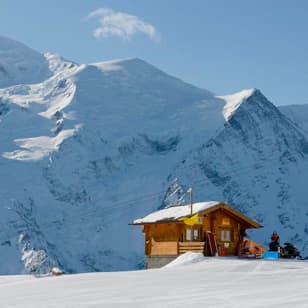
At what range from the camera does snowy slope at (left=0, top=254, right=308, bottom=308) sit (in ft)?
55.1

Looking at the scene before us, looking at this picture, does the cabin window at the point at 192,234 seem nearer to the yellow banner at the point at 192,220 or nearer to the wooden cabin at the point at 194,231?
the wooden cabin at the point at 194,231

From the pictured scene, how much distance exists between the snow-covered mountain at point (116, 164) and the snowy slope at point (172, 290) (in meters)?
116

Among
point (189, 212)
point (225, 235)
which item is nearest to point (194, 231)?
point (189, 212)

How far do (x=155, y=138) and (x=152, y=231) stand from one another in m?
129

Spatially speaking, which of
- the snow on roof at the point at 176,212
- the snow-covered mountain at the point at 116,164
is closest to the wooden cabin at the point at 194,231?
the snow on roof at the point at 176,212

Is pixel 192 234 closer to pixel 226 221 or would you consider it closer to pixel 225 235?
pixel 225 235

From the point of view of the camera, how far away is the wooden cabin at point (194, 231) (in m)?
42.4

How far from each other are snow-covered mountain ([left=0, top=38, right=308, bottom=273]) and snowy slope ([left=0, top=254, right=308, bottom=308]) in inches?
4568

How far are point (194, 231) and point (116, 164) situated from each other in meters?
132

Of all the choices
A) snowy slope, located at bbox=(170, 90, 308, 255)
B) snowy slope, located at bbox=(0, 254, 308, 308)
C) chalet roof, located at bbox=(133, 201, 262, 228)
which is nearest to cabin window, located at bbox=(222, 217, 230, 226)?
chalet roof, located at bbox=(133, 201, 262, 228)

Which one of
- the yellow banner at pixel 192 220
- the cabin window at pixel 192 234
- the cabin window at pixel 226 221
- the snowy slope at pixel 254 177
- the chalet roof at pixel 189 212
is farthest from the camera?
the snowy slope at pixel 254 177

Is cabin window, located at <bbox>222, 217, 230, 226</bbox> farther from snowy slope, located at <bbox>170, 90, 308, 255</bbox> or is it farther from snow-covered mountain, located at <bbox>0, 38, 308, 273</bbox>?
snowy slope, located at <bbox>170, 90, 308, 255</bbox>

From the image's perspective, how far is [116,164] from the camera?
175 metres

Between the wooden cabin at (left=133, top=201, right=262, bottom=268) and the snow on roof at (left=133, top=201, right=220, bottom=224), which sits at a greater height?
the snow on roof at (left=133, top=201, right=220, bottom=224)
